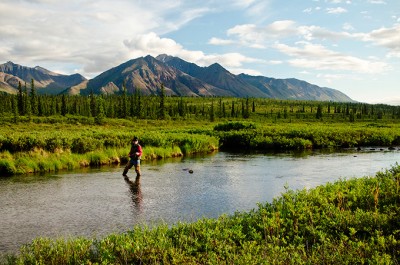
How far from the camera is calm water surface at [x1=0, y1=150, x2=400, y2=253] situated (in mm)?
18344

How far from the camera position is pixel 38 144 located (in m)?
37.0

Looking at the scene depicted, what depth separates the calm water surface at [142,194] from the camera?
1834 centimetres

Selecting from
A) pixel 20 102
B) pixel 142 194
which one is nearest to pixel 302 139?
pixel 142 194

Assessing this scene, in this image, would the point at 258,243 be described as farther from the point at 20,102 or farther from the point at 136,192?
the point at 20,102

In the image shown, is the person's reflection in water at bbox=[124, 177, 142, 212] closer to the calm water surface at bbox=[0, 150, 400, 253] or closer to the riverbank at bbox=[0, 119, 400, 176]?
the calm water surface at bbox=[0, 150, 400, 253]

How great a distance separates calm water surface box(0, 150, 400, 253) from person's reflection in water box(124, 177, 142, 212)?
7cm

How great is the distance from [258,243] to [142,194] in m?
13.8

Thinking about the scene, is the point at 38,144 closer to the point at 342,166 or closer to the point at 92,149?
the point at 92,149

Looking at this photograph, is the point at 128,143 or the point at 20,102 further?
the point at 20,102

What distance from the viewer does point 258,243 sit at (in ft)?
41.2

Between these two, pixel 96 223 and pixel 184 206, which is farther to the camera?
pixel 184 206

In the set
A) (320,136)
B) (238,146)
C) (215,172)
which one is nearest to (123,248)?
(215,172)

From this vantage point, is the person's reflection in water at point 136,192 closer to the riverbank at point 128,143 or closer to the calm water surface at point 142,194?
the calm water surface at point 142,194

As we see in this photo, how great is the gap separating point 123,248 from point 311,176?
24376 millimetres
